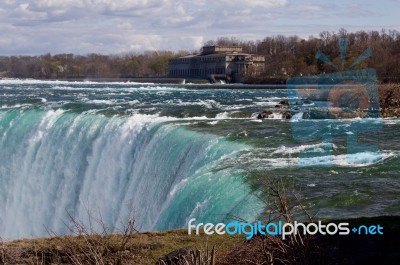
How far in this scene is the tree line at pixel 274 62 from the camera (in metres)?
70.9

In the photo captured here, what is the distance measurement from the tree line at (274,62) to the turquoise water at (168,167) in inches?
1256

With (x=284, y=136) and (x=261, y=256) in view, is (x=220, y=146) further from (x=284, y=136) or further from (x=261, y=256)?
(x=261, y=256)

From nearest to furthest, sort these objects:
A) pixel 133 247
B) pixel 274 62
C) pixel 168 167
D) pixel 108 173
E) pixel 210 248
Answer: pixel 210 248 → pixel 133 247 → pixel 168 167 → pixel 108 173 → pixel 274 62

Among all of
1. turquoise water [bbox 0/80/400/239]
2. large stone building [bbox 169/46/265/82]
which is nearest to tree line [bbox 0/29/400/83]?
large stone building [bbox 169/46/265/82]

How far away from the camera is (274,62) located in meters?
107

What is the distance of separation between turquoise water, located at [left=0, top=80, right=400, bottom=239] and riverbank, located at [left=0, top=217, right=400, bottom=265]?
2.15ft

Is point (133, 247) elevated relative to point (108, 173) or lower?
elevated

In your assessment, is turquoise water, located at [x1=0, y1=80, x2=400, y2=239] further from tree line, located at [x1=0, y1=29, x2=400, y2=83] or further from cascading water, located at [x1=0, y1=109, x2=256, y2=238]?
tree line, located at [x1=0, y1=29, x2=400, y2=83]

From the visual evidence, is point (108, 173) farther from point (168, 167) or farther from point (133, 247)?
point (133, 247)

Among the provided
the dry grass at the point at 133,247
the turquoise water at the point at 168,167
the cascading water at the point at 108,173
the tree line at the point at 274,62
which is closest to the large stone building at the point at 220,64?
the tree line at the point at 274,62

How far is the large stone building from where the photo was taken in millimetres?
107875

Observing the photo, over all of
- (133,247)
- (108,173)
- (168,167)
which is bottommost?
(108,173)

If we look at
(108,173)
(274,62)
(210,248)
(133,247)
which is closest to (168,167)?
(108,173)

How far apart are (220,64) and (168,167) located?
312 feet
